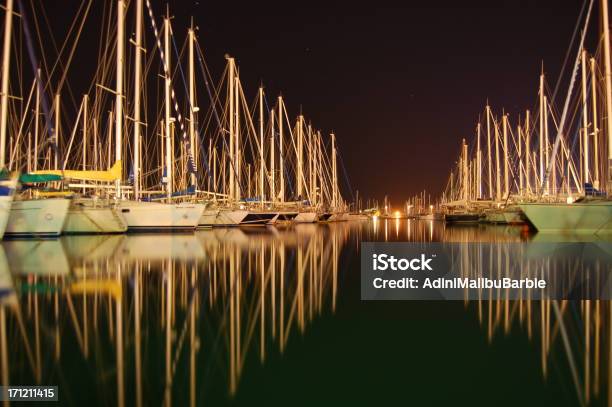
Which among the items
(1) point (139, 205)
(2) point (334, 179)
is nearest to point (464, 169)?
(2) point (334, 179)

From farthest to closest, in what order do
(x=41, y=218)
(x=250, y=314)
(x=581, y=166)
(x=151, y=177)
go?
1. (x=151, y=177)
2. (x=581, y=166)
3. (x=41, y=218)
4. (x=250, y=314)

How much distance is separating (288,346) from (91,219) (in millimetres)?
22909

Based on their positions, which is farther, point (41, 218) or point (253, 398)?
point (41, 218)

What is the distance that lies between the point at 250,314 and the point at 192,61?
30644mm

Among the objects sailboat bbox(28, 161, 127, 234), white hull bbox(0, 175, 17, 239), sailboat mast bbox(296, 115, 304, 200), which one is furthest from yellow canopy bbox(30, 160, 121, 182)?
Answer: sailboat mast bbox(296, 115, 304, 200)

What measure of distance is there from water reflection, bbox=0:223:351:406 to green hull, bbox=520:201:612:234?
17.2 meters

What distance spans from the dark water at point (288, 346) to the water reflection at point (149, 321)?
24 mm

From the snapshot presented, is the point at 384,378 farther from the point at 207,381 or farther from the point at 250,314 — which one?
the point at 250,314

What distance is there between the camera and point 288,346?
5.73 metres

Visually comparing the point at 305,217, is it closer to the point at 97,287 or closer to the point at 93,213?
the point at 93,213

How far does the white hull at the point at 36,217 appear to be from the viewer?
22.7 metres

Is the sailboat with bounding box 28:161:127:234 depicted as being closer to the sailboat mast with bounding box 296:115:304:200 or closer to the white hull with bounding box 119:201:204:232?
Answer: the white hull with bounding box 119:201:204:232

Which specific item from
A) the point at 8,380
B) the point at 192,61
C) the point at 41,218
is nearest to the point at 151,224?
the point at 41,218

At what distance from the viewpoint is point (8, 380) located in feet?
15.3
